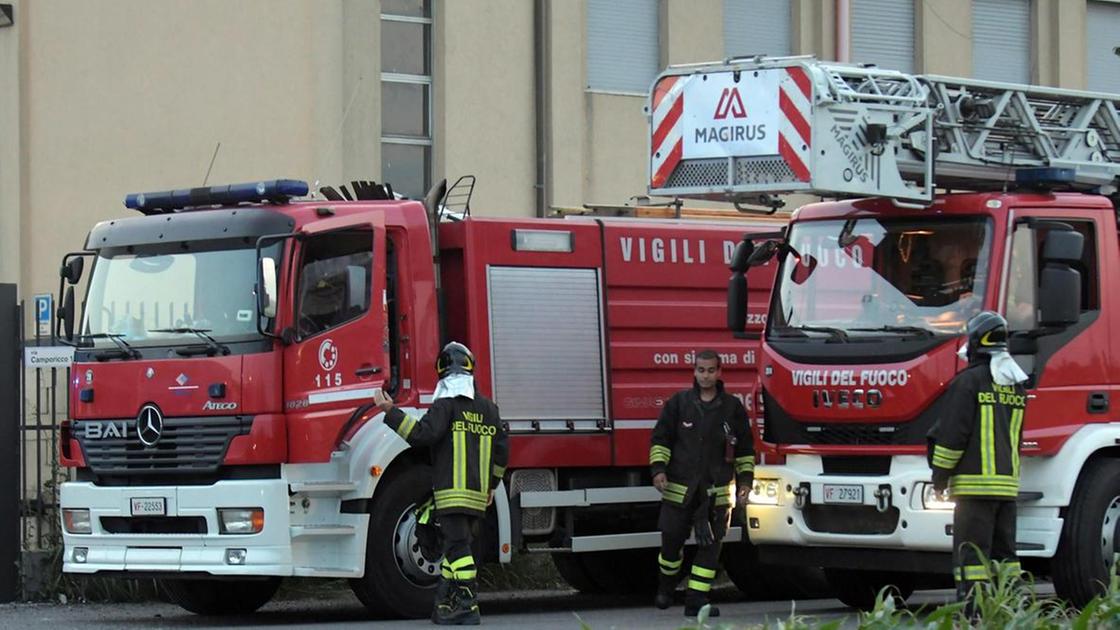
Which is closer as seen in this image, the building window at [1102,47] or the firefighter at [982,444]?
the firefighter at [982,444]

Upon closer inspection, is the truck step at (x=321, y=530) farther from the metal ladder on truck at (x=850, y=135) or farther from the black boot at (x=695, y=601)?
the metal ladder on truck at (x=850, y=135)

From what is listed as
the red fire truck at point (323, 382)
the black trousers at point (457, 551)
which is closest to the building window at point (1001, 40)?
the red fire truck at point (323, 382)

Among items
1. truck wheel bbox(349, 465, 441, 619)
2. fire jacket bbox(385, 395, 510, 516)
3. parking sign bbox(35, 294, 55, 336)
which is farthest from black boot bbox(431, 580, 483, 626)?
parking sign bbox(35, 294, 55, 336)

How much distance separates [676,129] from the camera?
1270cm

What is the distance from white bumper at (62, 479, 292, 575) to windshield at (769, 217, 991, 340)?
10.8 feet

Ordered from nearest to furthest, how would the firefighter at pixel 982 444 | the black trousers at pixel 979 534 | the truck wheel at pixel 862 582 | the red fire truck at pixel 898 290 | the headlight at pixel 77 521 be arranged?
1. the black trousers at pixel 979 534
2. the firefighter at pixel 982 444
3. the red fire truck at pixel 898 290
4. the headlight at pixel 77 521
5. the truck wheel at pixel 862 582

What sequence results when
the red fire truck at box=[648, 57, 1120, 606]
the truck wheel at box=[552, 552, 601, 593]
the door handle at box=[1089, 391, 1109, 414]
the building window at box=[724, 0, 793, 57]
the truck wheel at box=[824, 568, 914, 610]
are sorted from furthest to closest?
the building window at box=[724, 0, 793, 57] < the truck wheel at box=[552, 552, 601, 593] < the truck wheel at box=[824, 568, 914, 610] < the door handle at box=[1089, 391, 1109, 414] < the red fire truck at box=[648, 57, 1120, 606]

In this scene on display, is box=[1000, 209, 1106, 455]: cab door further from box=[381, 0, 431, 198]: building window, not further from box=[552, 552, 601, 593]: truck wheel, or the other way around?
box=[381, 0, 431, 198]: building window

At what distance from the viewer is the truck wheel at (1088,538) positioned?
1191 centimetres

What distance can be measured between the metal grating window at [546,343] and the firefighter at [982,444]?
10.4 ft

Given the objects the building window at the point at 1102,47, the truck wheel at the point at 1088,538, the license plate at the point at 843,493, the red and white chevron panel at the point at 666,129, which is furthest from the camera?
the building window at the point at 1102,47

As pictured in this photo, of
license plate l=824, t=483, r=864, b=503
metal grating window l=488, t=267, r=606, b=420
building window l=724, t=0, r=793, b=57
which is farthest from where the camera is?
building window l=724, t=0, r=793, b=57

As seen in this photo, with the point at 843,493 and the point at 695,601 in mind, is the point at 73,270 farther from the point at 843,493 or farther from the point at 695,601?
the point at 843,493

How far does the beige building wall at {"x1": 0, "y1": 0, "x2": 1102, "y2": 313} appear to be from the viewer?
18828 millimetres
